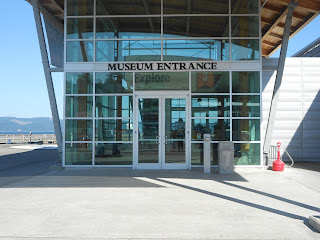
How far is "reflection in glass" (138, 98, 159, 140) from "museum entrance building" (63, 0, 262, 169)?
36 mm

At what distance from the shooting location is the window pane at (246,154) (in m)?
12.1

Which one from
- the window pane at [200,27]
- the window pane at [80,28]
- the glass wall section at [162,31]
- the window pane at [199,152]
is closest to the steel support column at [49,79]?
the glass wall section at [162,31]

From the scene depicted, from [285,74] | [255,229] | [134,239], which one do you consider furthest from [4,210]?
[285,74]

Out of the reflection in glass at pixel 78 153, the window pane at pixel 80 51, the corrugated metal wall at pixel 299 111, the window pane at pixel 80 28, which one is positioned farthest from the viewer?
the corrugated metal wall at pixel 299 111

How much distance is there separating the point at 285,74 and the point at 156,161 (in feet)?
25.7

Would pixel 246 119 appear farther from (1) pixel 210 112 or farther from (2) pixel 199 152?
(2) pixel 199 152

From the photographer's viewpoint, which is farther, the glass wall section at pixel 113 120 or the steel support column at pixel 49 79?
the steel support column at pixel 49 79

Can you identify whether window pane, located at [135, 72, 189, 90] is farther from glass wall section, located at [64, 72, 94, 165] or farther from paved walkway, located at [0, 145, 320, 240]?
paved walkway, located at [0, 145, 320, 240]

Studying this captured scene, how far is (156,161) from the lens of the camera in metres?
12.1

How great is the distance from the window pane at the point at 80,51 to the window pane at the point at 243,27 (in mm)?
5233

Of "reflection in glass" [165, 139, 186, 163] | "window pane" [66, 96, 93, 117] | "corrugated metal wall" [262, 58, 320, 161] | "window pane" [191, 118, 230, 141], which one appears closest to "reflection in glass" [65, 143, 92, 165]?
"window pane" [66, 96, 93, 117]

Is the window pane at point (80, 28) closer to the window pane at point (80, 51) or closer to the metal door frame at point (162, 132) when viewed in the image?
the window pane at point (80, 51)

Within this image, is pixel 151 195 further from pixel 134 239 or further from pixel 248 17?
pixel 248 17

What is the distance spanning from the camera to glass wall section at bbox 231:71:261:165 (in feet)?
39.7
